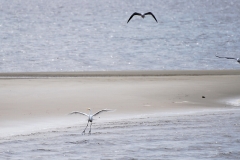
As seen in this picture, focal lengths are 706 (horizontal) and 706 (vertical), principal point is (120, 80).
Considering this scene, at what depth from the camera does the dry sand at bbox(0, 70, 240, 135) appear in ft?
71.2

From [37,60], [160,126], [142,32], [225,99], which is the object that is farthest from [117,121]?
[142,32]

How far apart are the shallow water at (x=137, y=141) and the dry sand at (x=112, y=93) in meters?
1.96

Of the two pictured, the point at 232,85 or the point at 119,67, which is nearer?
the point at 232,85

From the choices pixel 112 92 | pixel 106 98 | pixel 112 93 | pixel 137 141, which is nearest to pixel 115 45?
pixel 112 92

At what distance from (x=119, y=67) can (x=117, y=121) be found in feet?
81.6

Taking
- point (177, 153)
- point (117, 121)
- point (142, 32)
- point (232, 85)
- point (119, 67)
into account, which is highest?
point (142, 32)

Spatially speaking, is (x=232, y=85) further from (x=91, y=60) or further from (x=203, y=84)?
(x=91, y=60)

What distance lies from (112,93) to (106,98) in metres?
1.30

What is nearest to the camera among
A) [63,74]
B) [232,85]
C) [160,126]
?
[160,126]

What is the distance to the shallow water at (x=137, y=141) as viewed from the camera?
15.6 metres

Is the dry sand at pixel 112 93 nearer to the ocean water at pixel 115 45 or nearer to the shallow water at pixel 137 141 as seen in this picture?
the shallow water at pixel 137 141

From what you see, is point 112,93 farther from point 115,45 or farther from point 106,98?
point 115,45

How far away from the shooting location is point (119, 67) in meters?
44.3

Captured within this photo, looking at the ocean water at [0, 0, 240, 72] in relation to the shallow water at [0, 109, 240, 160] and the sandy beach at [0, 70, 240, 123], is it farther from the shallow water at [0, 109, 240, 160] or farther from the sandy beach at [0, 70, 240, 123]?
the shallow water at [0, 109, 240, 160]
